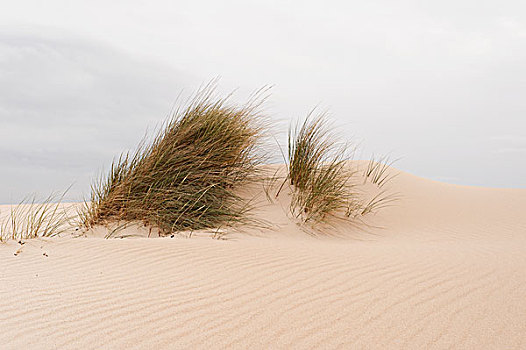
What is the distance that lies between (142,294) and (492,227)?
18.7ft

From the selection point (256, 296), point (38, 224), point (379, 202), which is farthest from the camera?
point (379, 202)

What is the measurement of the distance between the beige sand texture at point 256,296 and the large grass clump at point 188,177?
1431 mm

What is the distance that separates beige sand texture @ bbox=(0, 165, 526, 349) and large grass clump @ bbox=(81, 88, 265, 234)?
1.43 meters

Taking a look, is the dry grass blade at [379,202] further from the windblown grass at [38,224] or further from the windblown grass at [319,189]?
the windblown grass at [38,224]

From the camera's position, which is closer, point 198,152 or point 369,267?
point 369,267

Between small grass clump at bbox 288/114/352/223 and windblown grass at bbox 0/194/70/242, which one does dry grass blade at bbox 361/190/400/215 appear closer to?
small grass clump at bbox 288/114/352/223

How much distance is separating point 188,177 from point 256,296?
140 inches

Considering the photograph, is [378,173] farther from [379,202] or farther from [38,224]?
[38,224]

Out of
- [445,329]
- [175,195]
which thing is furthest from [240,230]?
[445,329]

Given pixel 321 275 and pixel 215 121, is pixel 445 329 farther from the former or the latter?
pixel 215 121

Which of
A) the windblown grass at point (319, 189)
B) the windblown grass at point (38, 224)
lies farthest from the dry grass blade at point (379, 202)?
the windblown grass at point (38, 224)

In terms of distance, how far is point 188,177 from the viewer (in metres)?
6.25

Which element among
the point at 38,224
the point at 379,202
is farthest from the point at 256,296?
the point at 379,202

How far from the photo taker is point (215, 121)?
266 inches
